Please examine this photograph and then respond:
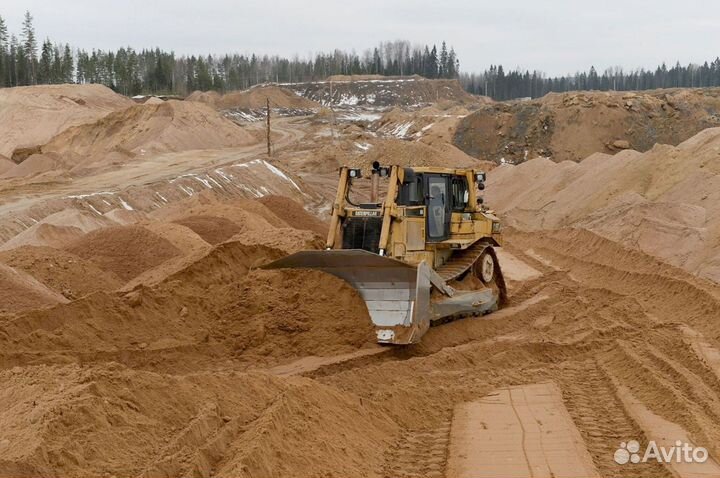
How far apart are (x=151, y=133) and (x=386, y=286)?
37.8 metres

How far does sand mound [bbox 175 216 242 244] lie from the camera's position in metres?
19.3

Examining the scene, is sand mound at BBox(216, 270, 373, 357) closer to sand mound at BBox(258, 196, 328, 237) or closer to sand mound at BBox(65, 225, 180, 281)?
sand mound at BBox(65, 225, 180, 281)

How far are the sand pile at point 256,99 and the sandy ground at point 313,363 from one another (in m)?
68.1

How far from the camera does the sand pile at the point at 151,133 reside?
4600 cm

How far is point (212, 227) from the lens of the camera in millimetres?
19750

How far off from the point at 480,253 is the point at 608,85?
139 meters

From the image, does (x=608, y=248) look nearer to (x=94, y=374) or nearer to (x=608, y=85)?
(x=94, y=374)

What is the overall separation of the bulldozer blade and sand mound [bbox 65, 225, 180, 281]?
18.5 ft

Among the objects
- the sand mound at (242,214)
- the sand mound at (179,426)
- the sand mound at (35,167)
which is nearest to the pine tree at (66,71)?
the sand mound at (35,167)

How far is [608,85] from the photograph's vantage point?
144500mm

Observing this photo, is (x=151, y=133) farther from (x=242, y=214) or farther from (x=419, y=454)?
(x=419, y=454)

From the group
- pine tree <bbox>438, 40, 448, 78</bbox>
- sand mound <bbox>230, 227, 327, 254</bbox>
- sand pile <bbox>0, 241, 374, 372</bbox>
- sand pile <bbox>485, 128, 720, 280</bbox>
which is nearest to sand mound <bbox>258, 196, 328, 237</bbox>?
sand mound <bbox>230, 227, 327, 254</bbox>

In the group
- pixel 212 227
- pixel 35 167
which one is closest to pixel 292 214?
pixel 212 227

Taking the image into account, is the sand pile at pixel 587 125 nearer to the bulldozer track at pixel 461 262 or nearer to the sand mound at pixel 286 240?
the sand mound at pixel 286 240
